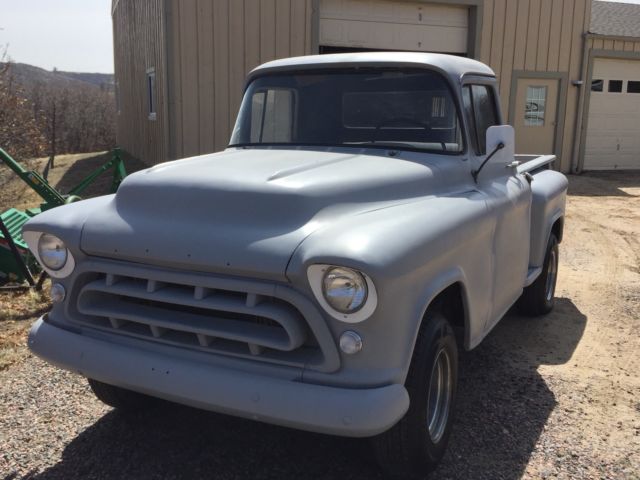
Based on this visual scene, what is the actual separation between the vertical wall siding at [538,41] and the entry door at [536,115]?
0.20 meters

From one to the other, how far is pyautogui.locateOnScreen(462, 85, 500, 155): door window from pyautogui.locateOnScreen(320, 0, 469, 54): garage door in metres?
8.41

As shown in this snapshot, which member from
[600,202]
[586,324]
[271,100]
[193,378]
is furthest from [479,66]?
[600,202]

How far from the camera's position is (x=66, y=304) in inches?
115

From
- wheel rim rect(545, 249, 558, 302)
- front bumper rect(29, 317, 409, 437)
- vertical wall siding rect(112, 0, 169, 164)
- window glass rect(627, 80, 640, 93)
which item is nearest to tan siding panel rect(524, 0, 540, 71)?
window glass rect(627, 80, 640, 93)

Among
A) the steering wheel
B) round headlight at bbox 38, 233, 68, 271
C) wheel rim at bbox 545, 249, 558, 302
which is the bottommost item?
wheel rim at bbox 545, 249, 558, 302

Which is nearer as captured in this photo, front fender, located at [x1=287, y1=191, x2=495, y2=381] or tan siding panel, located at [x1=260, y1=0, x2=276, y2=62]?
front fender, located at [x1=287, y1=191, x2=495, y2=381]

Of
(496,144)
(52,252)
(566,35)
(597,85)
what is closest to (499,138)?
(496,144)

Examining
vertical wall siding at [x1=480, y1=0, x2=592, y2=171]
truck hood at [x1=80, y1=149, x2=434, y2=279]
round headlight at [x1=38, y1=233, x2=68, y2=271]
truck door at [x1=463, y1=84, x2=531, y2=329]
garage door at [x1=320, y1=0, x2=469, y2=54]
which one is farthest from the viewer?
vertical wall siding at [x1=480, y1=0, x2=592, y2=171]

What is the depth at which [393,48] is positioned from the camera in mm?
12805

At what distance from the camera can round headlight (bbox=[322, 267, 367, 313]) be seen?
7.63 ft

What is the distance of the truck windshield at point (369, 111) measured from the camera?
12.1 ft

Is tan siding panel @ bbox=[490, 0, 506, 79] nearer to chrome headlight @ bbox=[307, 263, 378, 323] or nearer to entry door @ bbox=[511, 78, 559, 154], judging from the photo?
entry door @ bbox=[511, 78, 559, 154]

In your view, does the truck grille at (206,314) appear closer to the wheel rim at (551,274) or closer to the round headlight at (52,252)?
the round headlight at (52,252)

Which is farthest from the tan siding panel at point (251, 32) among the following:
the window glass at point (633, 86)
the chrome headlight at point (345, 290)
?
the window glass at point (633, 86)
